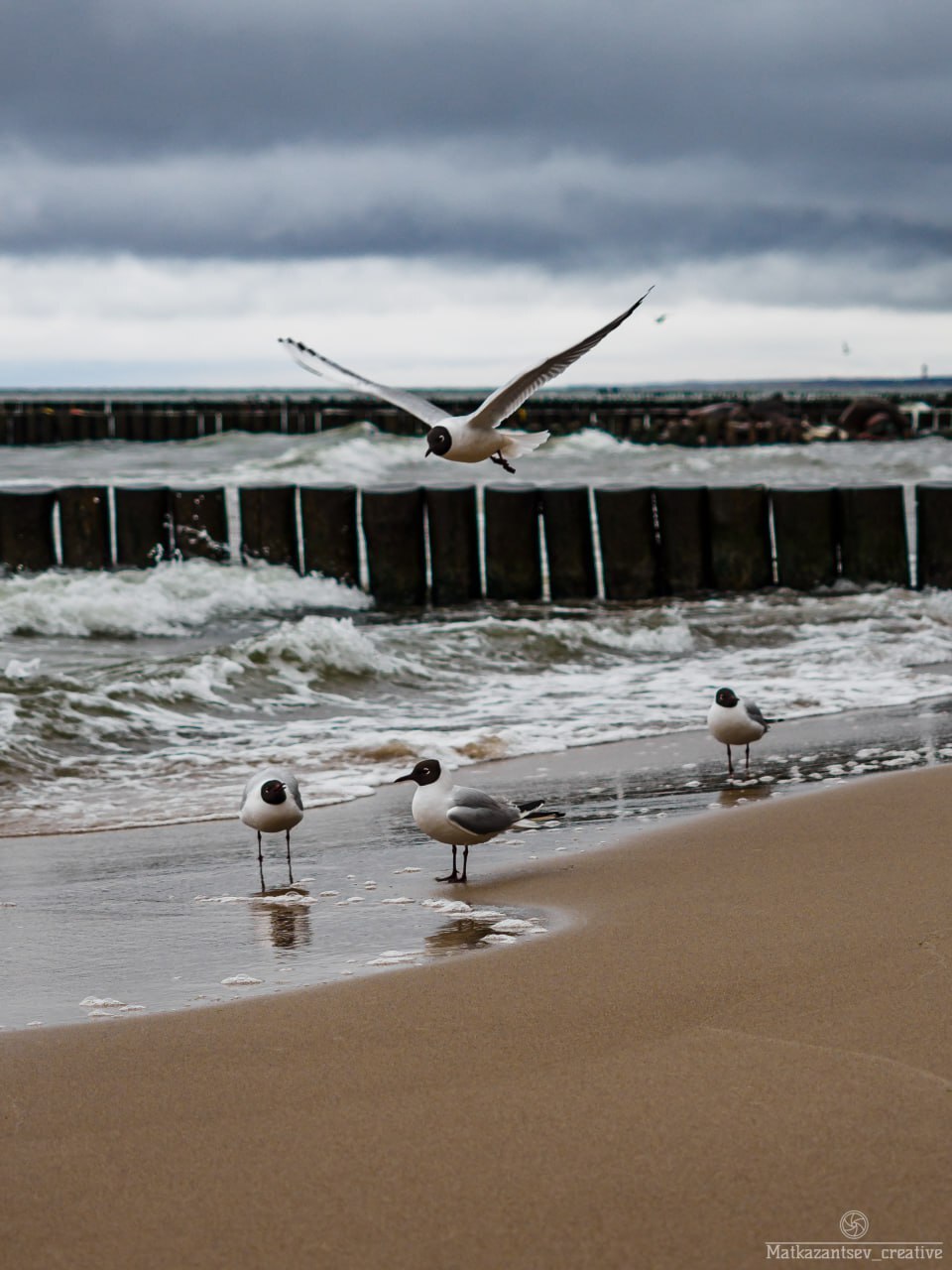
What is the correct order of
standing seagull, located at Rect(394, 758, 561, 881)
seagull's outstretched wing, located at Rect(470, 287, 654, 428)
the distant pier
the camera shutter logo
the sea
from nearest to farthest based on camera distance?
the camera shutter logo → the sea → standing seagull, located at Rect(394, 758, 561, 881) → seagull's outstretched wing, located at Rect(470, 287, 654, 428) → the distant pier

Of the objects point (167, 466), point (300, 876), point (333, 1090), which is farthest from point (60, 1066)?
point (167, 466)

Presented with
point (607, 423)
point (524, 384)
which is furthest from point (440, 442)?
point (607, 423)

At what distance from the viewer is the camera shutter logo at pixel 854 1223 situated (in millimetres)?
2156

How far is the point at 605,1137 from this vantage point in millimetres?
2463

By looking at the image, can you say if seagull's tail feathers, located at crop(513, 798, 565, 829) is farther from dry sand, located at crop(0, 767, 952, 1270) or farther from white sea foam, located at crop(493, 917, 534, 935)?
dry sand, located at crop(0, 767, 952, 1270)

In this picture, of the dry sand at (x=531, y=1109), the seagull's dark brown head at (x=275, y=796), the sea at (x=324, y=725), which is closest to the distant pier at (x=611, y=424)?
the sea at (x=324, y=725)

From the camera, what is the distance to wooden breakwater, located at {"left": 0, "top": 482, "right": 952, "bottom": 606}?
11914 millimetres

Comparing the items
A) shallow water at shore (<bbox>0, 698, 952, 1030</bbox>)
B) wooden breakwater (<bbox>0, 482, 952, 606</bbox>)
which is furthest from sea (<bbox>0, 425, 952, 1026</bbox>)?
wooden breakwater (<bbox>0, 482, 952, 606</bbox>)

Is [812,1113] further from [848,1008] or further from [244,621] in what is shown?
[244,621]

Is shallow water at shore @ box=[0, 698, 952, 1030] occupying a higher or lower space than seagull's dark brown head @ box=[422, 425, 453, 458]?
lower

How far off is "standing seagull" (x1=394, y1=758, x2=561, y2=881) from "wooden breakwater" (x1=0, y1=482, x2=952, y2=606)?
7057 mm

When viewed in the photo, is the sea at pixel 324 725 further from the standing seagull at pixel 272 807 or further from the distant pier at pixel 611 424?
the distant pier at pixel 611 424

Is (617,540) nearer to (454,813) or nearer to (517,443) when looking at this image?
(517,443)

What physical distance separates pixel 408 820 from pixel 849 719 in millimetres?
2757
